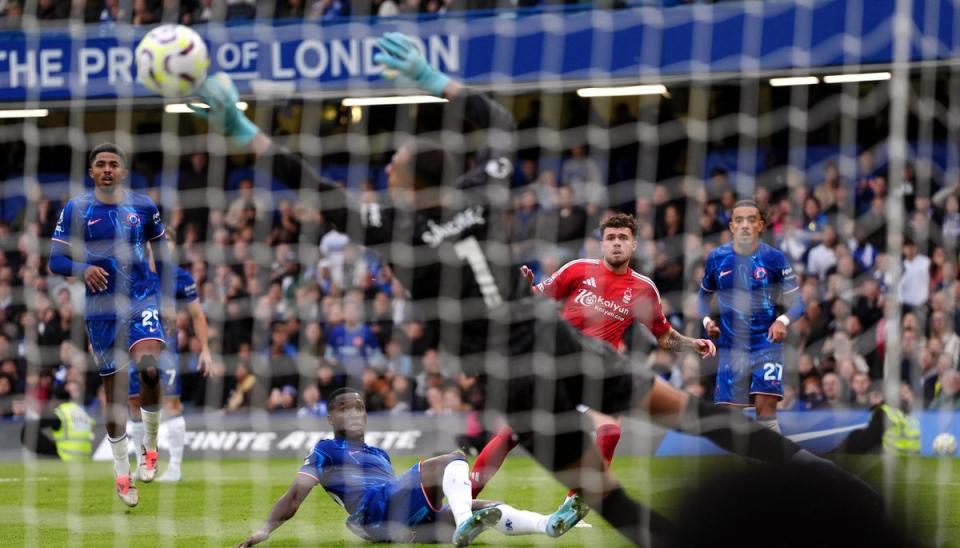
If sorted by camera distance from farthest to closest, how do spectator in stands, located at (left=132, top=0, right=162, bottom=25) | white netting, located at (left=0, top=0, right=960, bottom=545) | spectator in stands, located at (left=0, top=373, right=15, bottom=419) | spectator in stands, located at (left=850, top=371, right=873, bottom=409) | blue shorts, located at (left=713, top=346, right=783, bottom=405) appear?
spectator in stands, located at (left=132, top=0, right=162, bottom=25) → spectator in stands, located at (left=0, top=373, right=15, bottom=419) → white netting, located at (left=0, top=0, right=960, bottom=545) → spectator in stands, located at (left=850, top=371, right=873, bottom=409) → blue shorts, located at (left=713, top=346, right=783, bottom=405)

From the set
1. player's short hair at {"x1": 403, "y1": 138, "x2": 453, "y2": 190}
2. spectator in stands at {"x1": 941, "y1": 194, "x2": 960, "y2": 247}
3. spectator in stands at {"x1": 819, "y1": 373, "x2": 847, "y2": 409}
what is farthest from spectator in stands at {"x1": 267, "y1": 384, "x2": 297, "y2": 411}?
player's short hair at {"x1": 403, "y1": 138, "x2": 453, "y2": 190}

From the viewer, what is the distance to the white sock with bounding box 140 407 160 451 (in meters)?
9.72

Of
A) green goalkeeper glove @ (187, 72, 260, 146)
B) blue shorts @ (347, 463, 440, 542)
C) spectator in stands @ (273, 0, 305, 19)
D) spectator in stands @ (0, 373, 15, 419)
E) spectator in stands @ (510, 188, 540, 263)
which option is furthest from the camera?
spectator in stands @ (273, 0, 305, 19)

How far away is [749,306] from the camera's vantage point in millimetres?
9703

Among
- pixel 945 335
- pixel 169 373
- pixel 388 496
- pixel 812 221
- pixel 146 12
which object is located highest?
pixel 146 12

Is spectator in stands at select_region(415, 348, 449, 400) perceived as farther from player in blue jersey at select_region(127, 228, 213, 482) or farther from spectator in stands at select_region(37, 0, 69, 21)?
spectator in stands at select_region(37, 0, 69, 21)

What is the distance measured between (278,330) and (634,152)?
17.1ft

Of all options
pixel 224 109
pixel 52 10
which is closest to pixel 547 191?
pixel 52 10

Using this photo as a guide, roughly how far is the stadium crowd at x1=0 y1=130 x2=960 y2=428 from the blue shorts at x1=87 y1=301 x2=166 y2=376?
397 cm

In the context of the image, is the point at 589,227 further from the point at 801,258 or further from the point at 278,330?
the point at 278,330

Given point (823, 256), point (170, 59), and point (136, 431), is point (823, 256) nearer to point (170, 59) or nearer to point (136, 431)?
point (136, 431)

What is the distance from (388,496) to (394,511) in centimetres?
9

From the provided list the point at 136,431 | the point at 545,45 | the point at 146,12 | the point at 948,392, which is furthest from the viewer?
the point at 146,12

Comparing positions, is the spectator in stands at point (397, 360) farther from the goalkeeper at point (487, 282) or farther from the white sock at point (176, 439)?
the goalkeeper at point (487, 282)
